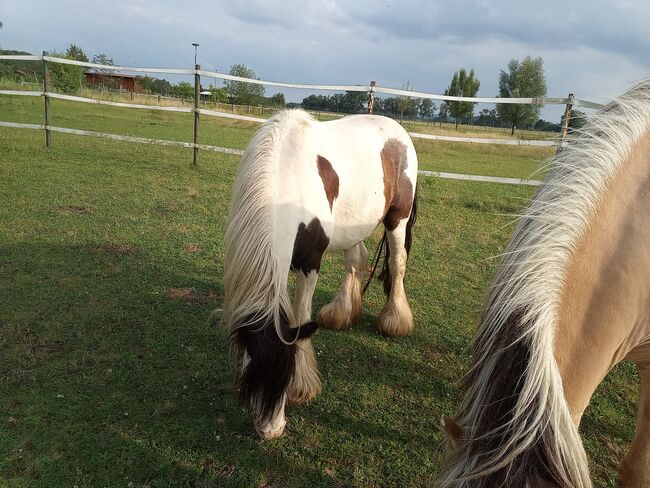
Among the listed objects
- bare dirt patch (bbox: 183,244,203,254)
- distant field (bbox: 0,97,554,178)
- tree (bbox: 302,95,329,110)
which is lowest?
bare dirt patch (bbox: 183,244,203,254)

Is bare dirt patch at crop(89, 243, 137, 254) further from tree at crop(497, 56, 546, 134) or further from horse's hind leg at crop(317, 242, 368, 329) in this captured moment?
tree at crop(497, 56, 546, 134)

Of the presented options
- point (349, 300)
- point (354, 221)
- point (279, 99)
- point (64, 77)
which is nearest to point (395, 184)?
point (354, 221)

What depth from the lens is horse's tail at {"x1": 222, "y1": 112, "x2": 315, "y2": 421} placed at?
80.0 inches

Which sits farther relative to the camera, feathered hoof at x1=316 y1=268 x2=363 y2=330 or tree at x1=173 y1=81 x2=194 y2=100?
tree at x1=173 y1=81 x2=194 y2=100

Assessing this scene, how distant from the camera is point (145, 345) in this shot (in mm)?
3223

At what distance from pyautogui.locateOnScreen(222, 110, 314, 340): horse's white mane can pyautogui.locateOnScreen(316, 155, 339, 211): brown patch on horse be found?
0.37m

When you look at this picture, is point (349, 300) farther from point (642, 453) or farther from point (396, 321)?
point (642, 453)

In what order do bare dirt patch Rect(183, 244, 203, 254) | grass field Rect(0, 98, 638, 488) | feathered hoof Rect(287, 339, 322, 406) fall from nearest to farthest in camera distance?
grass field Rect(0, 98, 638, 488)
feathered hoof Rect(287, 339, 322, 406)
bare dirt patch Rect(183, 244, 203, 254)


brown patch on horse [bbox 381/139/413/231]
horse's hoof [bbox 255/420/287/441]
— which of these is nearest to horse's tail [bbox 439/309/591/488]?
horse's hoof [bbox 255/420/287/441]

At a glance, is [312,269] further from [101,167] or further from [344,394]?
[101,167]

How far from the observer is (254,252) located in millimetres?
2193

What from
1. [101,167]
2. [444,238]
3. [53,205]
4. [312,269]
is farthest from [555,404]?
[101,167]

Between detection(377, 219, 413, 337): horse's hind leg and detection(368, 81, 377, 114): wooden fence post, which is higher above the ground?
detection(368, 81, 377, 114): wooden fence post

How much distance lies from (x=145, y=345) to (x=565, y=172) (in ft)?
9.66
